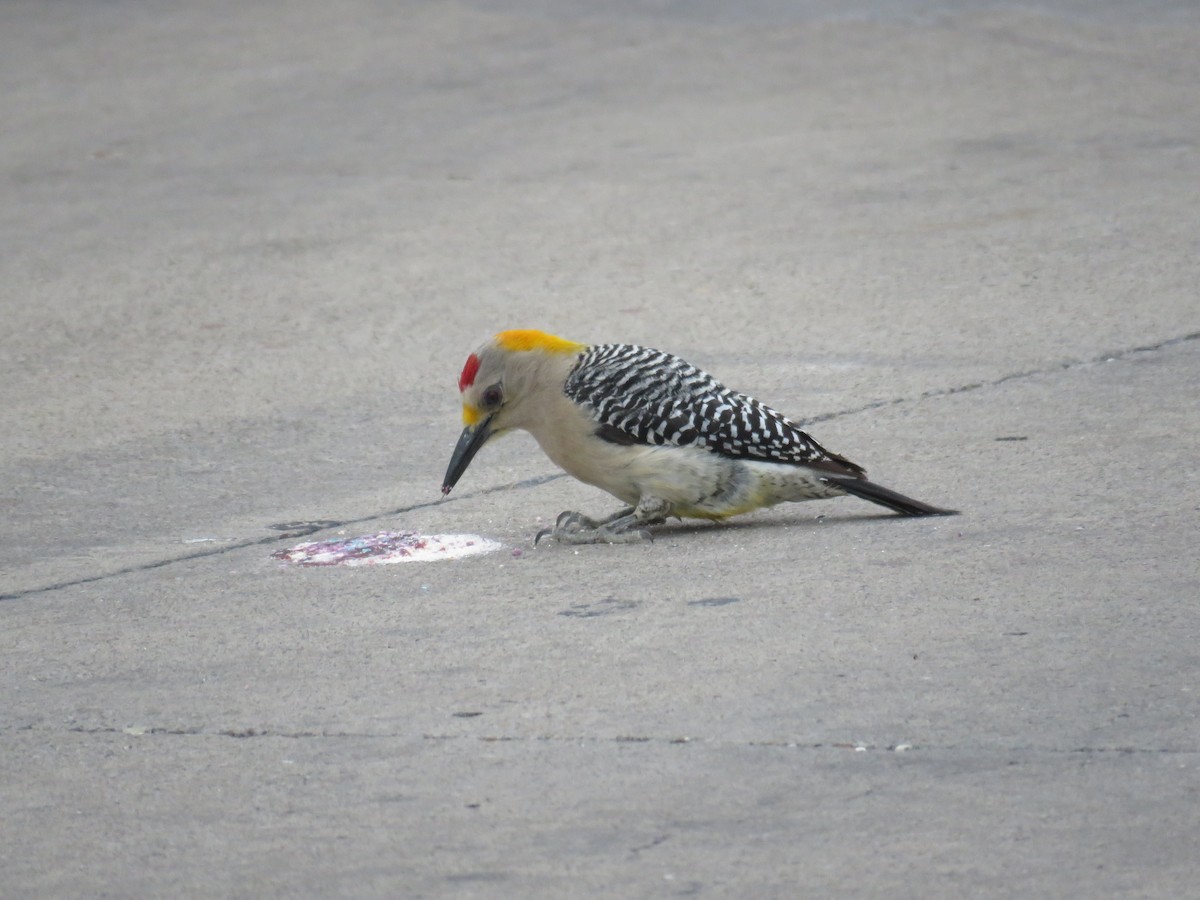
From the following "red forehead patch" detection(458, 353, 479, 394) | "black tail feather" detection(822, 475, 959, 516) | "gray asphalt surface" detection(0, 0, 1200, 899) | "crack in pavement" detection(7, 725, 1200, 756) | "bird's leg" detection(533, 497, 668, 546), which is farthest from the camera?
"red forehead patch" detection(458, 353, 479, 394)

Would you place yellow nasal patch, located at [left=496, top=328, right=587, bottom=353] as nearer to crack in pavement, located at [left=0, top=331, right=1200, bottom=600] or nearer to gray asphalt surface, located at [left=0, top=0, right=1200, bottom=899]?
gray asphalt surface, located at [left=0, top=0, right=1200, bottom=899]

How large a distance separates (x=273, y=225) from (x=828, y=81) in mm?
4616

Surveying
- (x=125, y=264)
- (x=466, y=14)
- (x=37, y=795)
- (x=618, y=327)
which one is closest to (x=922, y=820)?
(x=37, y=795)

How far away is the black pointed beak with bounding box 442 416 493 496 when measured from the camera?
590 centimetres

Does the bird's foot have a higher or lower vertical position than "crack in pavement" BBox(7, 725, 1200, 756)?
lower

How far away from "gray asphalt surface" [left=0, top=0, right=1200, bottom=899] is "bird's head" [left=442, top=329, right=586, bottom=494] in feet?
1.17

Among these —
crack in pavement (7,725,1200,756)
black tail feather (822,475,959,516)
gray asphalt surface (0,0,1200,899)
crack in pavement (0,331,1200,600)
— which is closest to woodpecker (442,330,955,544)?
black tail feather (822,475,959,516)

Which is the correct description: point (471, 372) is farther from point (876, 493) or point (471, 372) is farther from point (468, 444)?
point (876, 493)

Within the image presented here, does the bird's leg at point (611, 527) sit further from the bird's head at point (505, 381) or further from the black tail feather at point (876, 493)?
the black tail feather at point (876, 493)

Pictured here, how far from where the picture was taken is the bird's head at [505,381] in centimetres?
586

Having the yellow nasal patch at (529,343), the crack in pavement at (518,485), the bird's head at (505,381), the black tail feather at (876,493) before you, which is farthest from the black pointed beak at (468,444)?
the black tail feather at (876,493)

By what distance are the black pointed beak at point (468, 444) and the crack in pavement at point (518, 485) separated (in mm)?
420

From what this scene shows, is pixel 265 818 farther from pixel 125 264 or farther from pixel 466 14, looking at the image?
pixel 466 14

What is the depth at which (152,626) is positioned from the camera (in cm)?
512
